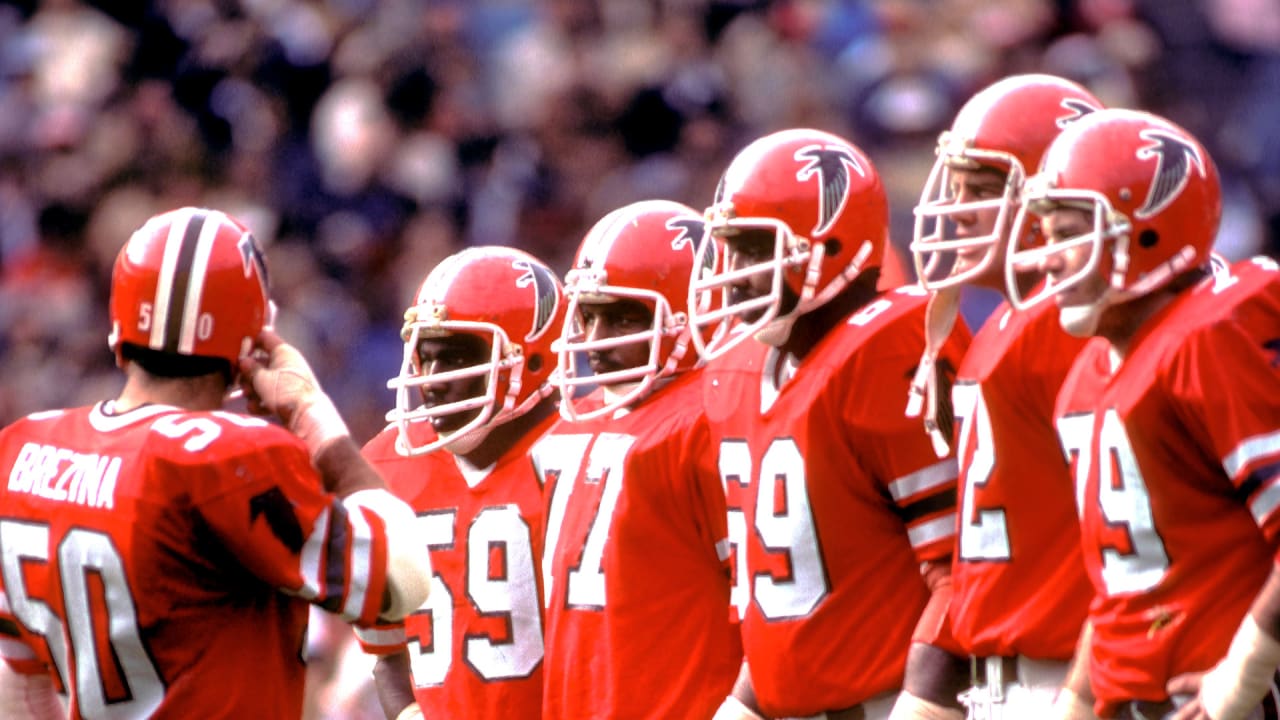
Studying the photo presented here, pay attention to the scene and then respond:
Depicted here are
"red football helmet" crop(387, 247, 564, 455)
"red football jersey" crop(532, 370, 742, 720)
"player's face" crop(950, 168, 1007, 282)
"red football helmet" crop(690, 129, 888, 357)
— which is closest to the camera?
"player's face" crop(950, 168, 1007, 282)

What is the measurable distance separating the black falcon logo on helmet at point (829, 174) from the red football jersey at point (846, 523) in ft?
0.91

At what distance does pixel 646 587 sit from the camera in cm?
512

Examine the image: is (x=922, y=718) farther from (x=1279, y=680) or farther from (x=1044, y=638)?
(x=1279, y=680)

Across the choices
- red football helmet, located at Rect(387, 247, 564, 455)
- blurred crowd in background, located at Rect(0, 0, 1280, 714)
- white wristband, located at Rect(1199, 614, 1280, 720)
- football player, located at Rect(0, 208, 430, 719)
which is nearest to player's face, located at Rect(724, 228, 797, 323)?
red football helmet, located at Rect(387, 247, 564, 455)

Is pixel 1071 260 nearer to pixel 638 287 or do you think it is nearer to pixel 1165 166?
pixel 1165 166

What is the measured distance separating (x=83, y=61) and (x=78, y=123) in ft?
1.55

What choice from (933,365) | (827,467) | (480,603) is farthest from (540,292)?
(933,365)

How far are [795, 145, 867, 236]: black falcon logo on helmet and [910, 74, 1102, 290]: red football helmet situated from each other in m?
0.21

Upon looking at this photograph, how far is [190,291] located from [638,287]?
1297mm

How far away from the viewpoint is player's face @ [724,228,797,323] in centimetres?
498

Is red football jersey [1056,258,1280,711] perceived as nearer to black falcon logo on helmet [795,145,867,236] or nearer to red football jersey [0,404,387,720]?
black falcon logo on helmet [795,145,867,236]

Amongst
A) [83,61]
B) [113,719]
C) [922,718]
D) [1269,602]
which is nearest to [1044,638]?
[922,718]

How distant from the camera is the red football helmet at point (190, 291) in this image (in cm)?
444

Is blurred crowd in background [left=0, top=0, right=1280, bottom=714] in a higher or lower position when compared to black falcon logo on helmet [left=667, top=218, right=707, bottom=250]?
lower
